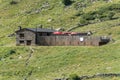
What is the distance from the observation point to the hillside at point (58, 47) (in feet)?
306

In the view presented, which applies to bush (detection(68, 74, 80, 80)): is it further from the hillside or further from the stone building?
the stone building

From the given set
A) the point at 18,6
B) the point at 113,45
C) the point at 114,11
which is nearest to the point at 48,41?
the point at 113,45

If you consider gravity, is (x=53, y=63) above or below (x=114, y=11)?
below

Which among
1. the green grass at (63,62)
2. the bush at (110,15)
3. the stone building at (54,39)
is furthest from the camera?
the bush at (110,15)

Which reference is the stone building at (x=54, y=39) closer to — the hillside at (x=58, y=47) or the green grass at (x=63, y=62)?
the hillside at (x=58, y=47)

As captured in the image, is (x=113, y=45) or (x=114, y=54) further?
(x=113, y=45)

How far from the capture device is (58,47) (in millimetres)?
113812

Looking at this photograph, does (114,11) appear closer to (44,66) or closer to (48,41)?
(48,41)

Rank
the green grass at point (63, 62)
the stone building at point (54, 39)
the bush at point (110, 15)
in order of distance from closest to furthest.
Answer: the green grass at point (63, 62)
the stone building at point (54, 39)
the bush at point (110, 15)

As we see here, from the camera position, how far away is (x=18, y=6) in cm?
19375

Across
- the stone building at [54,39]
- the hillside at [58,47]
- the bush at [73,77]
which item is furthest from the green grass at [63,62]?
the stone building at [54,39]

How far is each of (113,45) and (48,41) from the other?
27.7 metres

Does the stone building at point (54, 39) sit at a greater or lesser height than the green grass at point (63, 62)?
greater

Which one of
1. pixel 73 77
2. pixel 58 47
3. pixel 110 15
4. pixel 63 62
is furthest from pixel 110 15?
pixel 73 77
